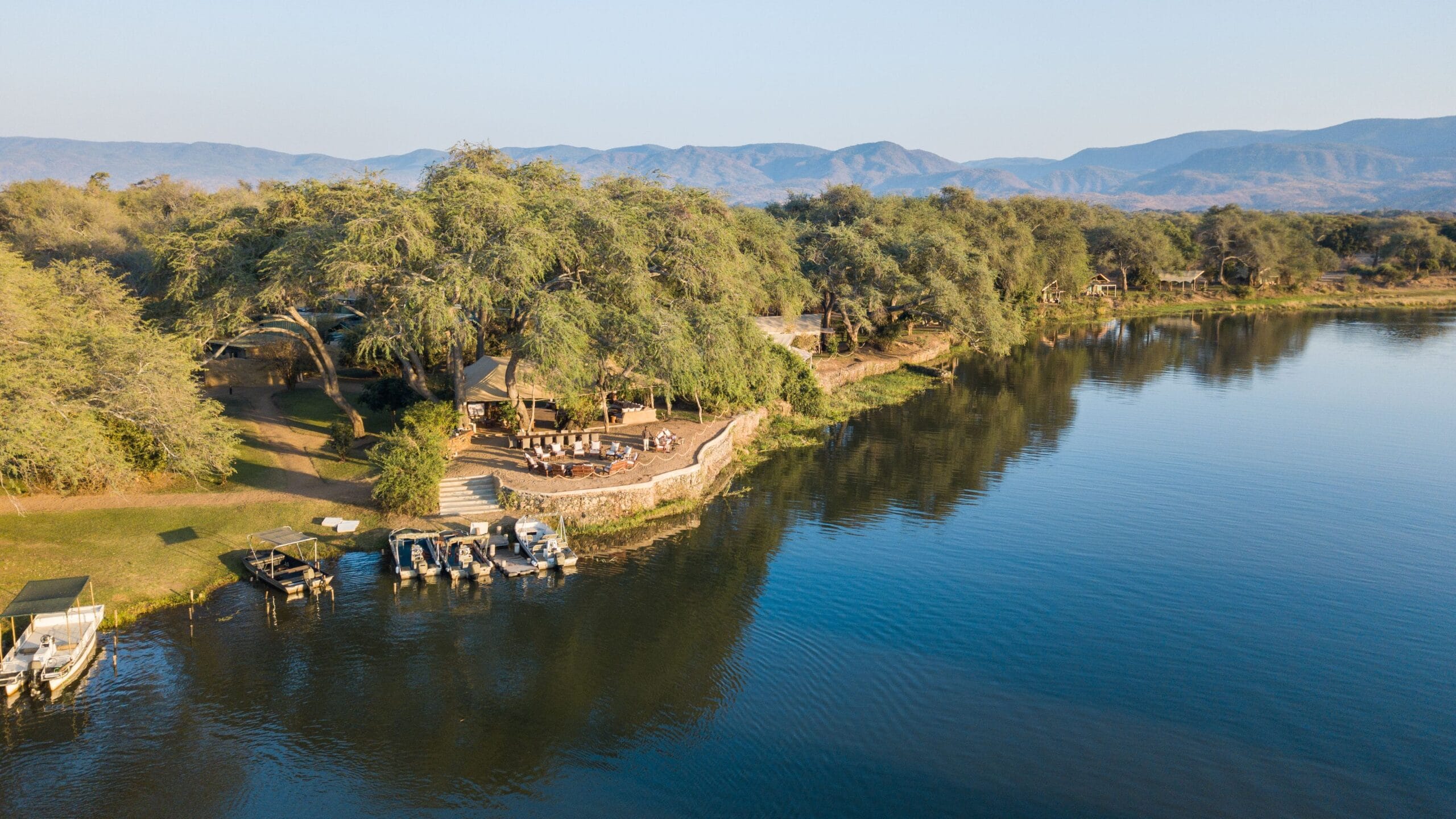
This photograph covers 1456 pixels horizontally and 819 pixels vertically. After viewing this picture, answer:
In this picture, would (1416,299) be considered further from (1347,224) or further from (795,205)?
(795,205)

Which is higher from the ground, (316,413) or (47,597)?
(316,413)

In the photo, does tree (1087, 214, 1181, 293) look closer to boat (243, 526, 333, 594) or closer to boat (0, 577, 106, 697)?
boat (243, 526, 333, 594)

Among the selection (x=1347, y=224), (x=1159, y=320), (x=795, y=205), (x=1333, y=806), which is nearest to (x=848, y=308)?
(x=795, y=205)

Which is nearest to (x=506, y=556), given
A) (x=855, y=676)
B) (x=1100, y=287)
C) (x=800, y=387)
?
(x=855, y=676)

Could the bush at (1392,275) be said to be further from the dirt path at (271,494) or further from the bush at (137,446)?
the bush at (137,446)

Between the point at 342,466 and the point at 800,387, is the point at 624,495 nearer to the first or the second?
the point at 342,466

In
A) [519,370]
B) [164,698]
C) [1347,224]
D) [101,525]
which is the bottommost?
[164,698]

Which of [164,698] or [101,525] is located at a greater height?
[101,525]
